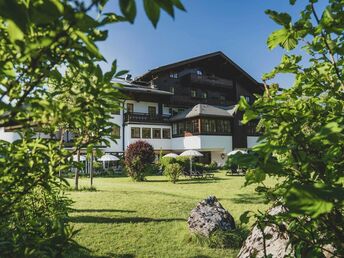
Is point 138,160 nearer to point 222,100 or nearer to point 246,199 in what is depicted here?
point 246,199

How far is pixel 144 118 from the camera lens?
1559 inches

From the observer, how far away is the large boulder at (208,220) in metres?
7.80

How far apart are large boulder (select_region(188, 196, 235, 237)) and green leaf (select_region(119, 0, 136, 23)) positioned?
24.4 feet

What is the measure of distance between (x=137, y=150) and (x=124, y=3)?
25.0 meters

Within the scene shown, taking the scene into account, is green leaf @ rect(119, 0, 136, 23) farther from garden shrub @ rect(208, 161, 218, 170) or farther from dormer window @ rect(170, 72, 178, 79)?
dormer window @ rect(170, 72, 178, 79)

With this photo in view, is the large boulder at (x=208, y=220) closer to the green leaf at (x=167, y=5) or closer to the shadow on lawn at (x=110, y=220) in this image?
the shadow on lawn at (x=110, y=220)

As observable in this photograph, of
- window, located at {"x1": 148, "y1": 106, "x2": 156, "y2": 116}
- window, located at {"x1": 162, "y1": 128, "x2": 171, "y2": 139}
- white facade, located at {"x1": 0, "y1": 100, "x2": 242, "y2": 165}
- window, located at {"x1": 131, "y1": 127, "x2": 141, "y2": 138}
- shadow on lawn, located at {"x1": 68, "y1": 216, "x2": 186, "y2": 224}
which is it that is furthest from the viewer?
window, located at {"x1": 148, "y1": 106, "x2": 156, "y2": 116}

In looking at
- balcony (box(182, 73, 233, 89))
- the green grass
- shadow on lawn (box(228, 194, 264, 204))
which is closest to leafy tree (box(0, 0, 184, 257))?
the green grass

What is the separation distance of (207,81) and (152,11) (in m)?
44.9

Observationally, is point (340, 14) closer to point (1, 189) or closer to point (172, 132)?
point (1, 189)

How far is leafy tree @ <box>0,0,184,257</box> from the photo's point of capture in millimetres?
887

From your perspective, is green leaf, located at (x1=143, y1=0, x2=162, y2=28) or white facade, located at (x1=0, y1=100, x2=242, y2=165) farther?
white facade, located at (x1=0, y1=100, x2=242, y2=165)

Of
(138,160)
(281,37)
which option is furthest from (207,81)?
(281,37)

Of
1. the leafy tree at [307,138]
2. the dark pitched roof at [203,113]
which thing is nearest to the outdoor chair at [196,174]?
the dark pitched roof at [203,113]
